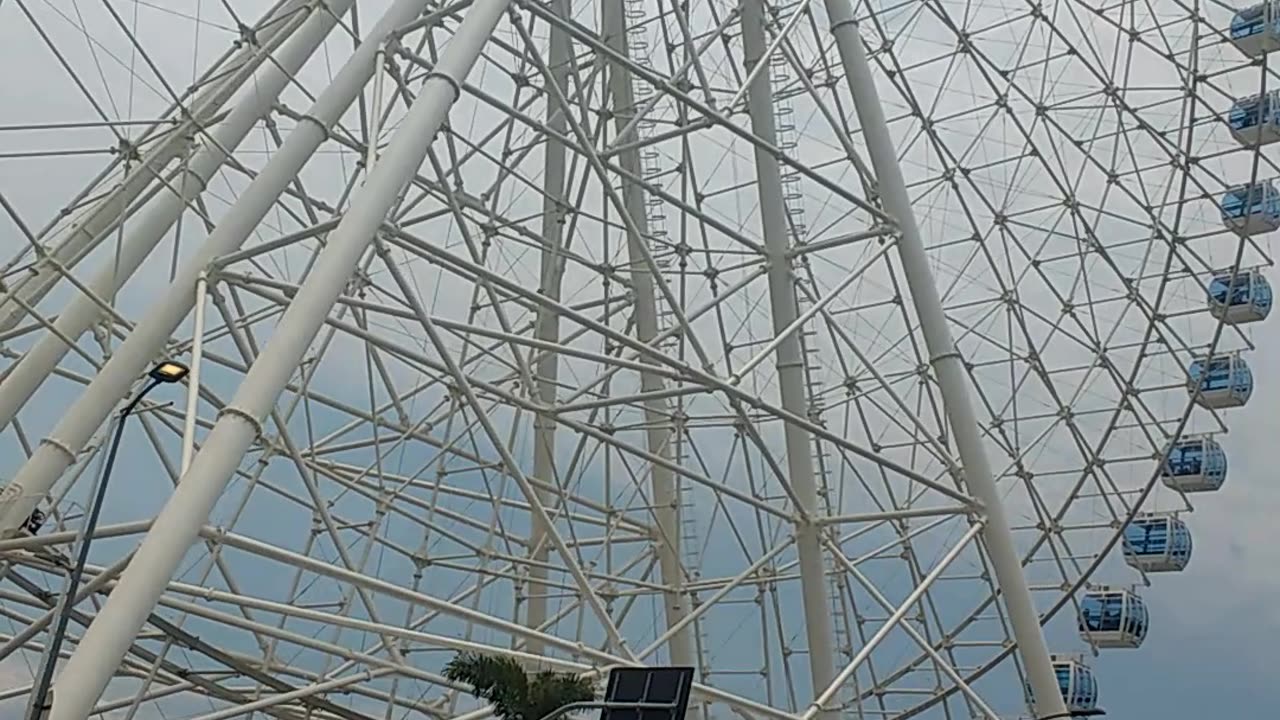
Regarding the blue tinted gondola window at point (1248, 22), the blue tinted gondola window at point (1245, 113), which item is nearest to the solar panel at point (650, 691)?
the blue tinted gondola window at point (1245, 113)

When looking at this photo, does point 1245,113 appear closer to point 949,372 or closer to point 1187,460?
point 1187,460

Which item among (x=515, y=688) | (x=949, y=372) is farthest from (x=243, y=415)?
(x=949, y=372)

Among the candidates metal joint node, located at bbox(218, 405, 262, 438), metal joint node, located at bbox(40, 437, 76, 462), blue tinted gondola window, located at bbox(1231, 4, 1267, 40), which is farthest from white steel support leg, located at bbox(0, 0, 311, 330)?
blue tinted gondola window, located at bbox(1231, 4, 1267, 40)

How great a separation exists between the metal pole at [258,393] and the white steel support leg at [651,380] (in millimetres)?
11904

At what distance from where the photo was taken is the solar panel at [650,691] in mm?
17000

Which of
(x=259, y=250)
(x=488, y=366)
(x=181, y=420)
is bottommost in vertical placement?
(x=259, y=250)

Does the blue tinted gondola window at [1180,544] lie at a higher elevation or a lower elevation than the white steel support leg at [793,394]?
higher

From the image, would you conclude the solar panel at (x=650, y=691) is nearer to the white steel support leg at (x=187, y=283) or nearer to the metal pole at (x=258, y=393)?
the metal pole at (x=258, y=393)

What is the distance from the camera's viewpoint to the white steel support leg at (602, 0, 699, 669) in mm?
29641

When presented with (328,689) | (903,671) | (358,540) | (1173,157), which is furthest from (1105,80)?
(328,689)

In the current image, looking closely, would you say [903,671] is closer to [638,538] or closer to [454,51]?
[638,538]

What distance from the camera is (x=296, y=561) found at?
1602cm

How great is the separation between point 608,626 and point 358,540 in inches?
677

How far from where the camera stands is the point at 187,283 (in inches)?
758
